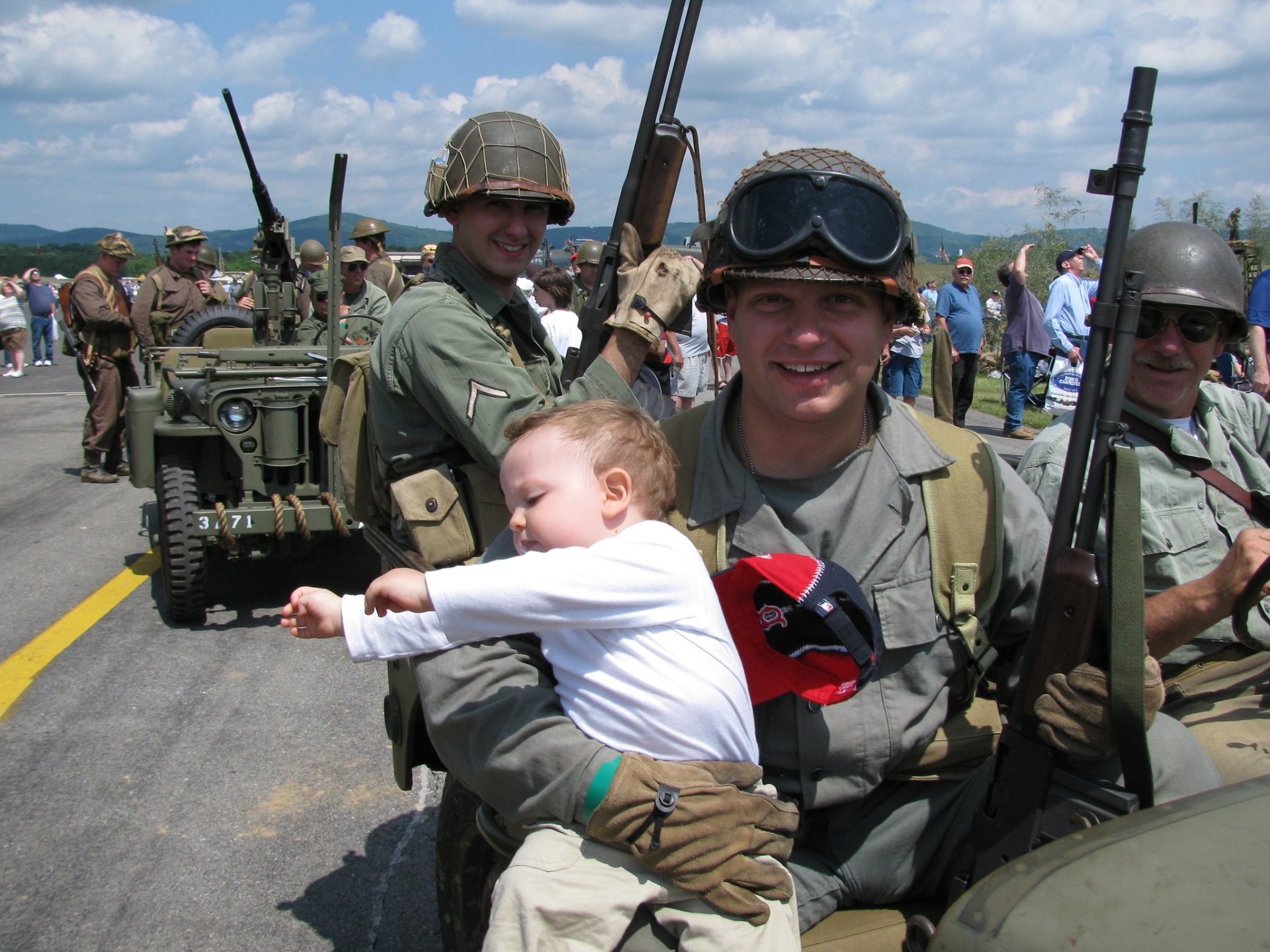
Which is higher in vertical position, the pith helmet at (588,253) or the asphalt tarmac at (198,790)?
the pith helmet at (588,253)

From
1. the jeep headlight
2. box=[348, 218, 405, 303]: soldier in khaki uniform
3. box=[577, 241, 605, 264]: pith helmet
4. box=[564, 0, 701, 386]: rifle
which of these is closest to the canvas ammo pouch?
box=[564, 0, 701, 386]: rifle

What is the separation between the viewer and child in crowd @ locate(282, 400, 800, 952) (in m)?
1.62

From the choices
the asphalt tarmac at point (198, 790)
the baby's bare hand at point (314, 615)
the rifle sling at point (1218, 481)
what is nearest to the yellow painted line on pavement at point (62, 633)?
the asphalt tarmac at point (198, 790)

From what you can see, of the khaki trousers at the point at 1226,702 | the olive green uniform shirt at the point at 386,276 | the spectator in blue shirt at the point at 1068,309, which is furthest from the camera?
the olive green uniform shirt at the point at 386,276

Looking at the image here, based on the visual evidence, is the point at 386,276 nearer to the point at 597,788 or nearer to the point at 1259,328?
the point at 1259,328

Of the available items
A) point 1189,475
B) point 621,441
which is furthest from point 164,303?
point 1189,475

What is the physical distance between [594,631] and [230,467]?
5.55 meters

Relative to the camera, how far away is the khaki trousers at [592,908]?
5.16 feet

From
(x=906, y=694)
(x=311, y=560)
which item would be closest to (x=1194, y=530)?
(x=906, y=694)

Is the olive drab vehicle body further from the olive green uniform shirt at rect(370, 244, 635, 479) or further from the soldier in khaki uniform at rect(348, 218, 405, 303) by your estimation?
the soldier in khaki uniform at rect(348, 218, 405, 303)

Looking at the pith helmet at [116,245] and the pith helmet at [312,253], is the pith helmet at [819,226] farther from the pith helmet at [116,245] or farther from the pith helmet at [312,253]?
the pith helmet at [312,253]

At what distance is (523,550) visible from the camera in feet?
6.02

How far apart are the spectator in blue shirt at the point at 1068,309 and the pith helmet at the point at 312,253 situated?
786 centimetres

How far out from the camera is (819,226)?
6.07 feet
